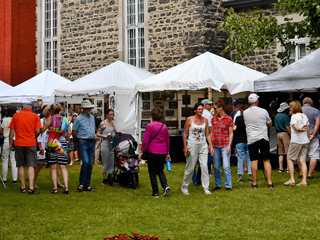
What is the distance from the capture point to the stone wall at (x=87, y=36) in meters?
21.0

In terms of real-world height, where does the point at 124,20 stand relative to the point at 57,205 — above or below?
above

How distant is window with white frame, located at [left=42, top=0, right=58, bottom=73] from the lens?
2350 centimetres

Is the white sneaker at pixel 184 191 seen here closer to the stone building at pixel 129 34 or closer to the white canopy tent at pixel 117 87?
the white canopy tent at pixel 117 87

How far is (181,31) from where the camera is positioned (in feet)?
61.2

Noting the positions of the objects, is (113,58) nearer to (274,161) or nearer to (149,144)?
(274,161)

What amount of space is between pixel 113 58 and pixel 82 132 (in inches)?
439

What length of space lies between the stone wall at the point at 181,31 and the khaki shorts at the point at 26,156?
9.45 m

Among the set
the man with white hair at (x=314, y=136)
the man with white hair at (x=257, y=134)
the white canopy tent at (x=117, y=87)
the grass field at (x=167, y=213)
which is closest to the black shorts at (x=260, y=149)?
the man with white hair at (x=257, y=134)

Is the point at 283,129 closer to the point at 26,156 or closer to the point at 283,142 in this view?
the point at 283,142

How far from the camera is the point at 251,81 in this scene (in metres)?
14.3

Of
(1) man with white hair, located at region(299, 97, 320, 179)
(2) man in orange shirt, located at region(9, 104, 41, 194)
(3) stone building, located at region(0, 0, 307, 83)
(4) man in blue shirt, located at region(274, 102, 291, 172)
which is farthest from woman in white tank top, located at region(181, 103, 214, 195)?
(3) stone building, located at region(0, 0, 307, 83)

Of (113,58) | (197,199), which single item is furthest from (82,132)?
(113,58)

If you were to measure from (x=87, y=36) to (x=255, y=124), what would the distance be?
13.3 meters

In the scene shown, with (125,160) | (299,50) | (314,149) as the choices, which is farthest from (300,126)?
(299,50)
